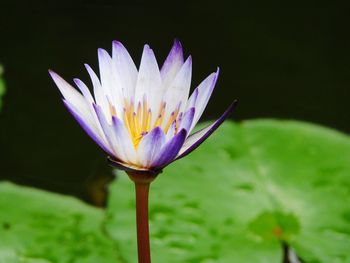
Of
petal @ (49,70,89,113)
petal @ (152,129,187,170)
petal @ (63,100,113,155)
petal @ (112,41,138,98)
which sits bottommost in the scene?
petal @ (152,129,187,170)

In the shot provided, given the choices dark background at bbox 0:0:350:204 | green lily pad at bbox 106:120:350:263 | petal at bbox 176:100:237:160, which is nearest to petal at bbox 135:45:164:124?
petal at bbox 176:100:237:160

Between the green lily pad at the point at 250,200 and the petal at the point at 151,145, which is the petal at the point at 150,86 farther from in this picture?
the green lily pad at the point at 250,200

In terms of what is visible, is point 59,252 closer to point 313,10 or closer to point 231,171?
point 231,171

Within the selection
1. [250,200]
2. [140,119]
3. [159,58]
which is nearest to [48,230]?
[250,200]

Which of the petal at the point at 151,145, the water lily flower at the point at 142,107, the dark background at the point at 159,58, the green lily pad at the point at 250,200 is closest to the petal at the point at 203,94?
the water lily flower at the point at 142,107

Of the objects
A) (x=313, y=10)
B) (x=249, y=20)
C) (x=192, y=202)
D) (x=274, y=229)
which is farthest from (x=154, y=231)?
(x=313, y=10)

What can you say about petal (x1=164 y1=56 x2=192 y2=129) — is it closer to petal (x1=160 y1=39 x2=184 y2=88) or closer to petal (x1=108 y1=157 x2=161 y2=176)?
petal (x1=160 y1=39 x2=184 y2=88)
